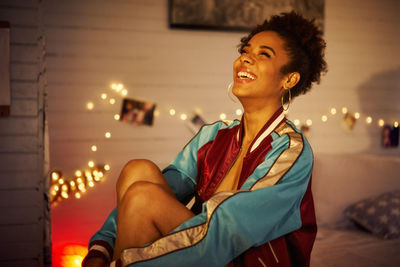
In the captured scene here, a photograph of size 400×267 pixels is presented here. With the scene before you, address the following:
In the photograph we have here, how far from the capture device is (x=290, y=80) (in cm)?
150

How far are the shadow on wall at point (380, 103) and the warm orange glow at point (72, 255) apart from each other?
2288mm

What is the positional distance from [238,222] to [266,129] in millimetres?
458

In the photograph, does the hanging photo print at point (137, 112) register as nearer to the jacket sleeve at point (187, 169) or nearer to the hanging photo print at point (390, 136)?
the jacket sleeve at point (187, 169)

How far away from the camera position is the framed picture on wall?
2.48 metres

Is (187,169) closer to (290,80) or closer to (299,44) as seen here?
(290,80)

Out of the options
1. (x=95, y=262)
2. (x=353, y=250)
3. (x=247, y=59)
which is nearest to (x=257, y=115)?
(x=247, y=59)

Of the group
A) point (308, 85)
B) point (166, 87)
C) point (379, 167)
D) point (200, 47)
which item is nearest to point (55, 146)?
point (166, 87)

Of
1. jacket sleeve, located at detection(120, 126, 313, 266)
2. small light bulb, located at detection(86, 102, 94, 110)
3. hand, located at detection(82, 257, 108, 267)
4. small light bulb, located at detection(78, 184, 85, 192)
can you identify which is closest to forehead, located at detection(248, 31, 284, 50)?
jacket sleeve, located at detection(120, 126, 313, 266)

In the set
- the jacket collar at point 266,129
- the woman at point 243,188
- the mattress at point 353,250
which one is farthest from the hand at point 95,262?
the mattress at point 353,250

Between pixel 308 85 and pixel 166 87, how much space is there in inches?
44.9

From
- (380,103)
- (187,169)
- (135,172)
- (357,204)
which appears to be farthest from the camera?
(380,103)

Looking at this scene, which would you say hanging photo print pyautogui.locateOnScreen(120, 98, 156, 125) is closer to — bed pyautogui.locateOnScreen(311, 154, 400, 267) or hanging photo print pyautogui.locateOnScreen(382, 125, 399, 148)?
bed pyautogui.locateOnScreen(311, 154, 400, 267)

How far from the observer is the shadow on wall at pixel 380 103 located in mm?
3000

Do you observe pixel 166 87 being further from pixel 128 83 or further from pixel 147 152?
pixel 147 152
